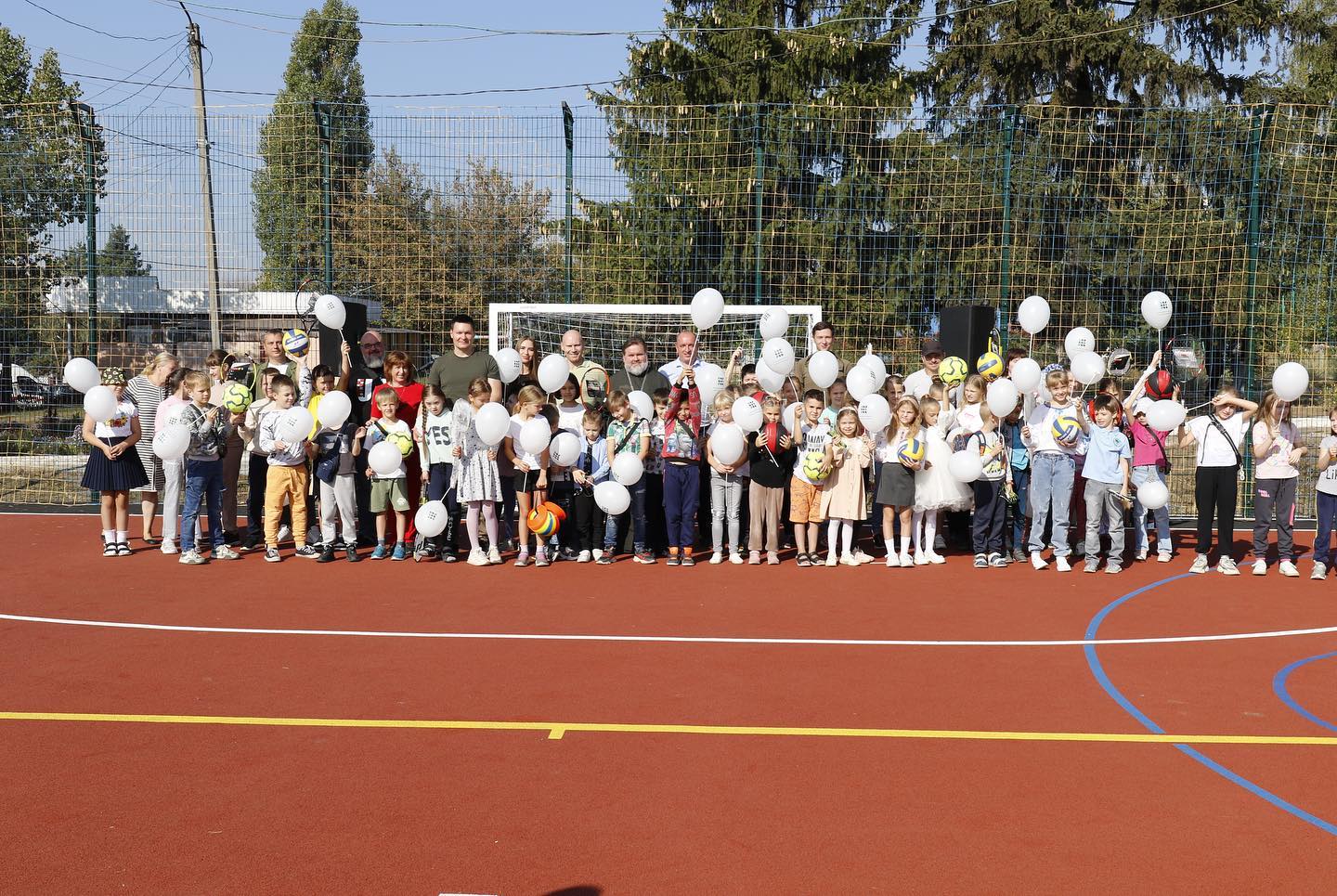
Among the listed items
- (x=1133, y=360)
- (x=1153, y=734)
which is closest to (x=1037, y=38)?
(x=1133, y=360)

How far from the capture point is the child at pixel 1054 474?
29.6ft

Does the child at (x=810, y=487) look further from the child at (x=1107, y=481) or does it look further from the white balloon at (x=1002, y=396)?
the child at (x=1107, y=481)

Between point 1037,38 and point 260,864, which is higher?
point 1037,38

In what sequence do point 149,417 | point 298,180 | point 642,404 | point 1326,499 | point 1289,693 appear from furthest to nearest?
point 298,180 → point 149,417 → point 642,404 → point 1326,499 → point 1289,693

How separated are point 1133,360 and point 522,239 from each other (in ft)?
23.1

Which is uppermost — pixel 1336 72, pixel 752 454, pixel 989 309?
pixel 1336 72

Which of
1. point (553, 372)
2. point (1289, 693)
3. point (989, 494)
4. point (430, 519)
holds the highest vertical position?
point (553, 372)

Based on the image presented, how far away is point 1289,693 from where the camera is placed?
5.78 m

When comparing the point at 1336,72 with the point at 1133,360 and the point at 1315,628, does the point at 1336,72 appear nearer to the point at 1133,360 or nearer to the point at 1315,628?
the point at 1133,360

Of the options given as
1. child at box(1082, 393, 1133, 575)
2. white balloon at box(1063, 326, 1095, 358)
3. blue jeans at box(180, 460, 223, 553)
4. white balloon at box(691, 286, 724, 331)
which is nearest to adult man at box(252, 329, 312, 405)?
blue jeans at box(180, 460, 223, 553)

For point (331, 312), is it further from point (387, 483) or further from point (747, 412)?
point (747, 412)

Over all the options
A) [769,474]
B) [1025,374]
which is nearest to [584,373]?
[769,474]

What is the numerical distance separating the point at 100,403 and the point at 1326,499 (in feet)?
30.4

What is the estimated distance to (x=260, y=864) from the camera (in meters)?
3.79
